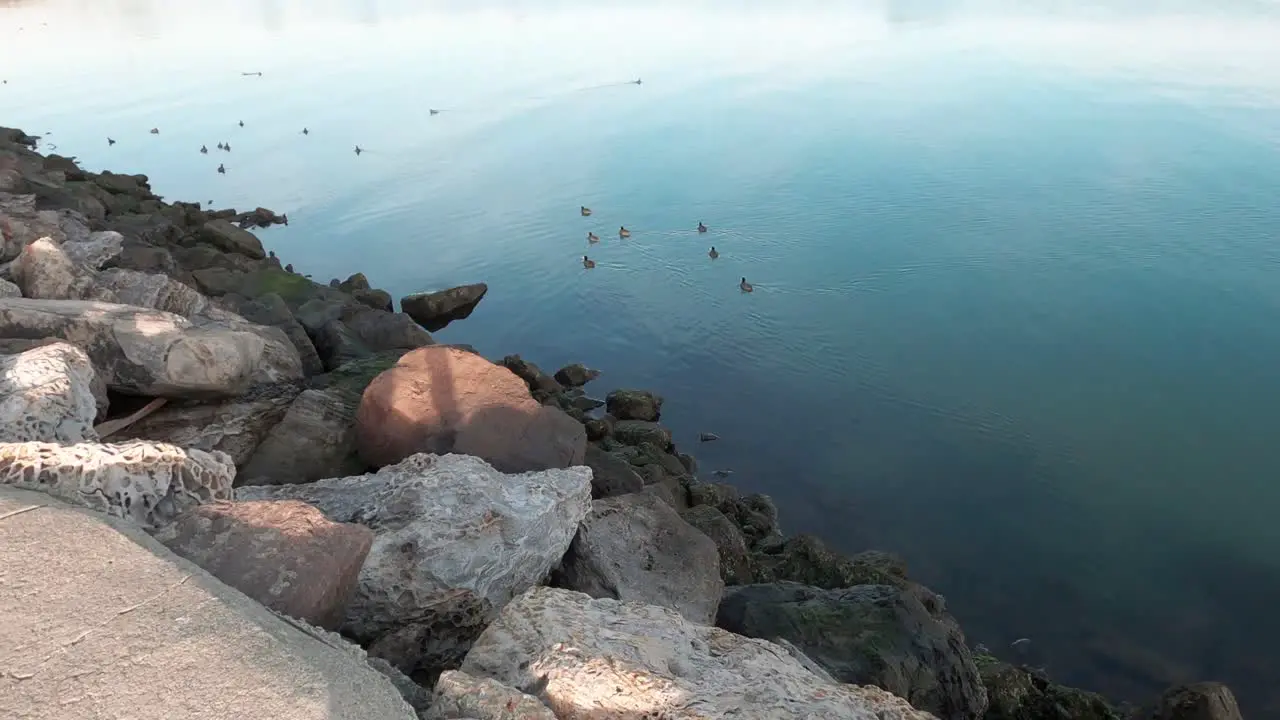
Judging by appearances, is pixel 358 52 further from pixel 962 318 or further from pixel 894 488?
pixel 894 488

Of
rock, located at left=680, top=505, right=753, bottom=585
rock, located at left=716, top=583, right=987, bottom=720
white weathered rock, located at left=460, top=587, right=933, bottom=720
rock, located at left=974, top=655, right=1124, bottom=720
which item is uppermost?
white weathered rock, located at left=460, top=587, right=933, bottom=720

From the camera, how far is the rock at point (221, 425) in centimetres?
905

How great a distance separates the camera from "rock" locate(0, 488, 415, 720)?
3465 mm

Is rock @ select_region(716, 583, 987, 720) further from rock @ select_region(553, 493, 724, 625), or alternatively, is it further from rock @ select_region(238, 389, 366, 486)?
rock @ select_region(238, 389, 366, 486)

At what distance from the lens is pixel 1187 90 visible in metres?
36.9

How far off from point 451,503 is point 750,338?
656 inches

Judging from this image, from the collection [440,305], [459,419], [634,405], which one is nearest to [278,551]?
[459,419]

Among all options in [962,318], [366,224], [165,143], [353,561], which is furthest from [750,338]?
[165,143]

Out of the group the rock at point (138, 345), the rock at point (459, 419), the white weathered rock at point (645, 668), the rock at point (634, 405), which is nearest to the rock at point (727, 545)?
the rock at point (459, 419)

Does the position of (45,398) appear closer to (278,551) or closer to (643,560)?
(278,551)

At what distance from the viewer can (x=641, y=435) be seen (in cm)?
1780

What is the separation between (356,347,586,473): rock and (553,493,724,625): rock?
1.18m

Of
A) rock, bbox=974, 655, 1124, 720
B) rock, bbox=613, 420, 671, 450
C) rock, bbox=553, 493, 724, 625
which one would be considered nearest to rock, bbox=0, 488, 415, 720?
rock, bbox=553, 493, 724, 625

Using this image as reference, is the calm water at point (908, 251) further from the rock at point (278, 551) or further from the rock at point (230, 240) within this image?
the rock at point (278, 551)
